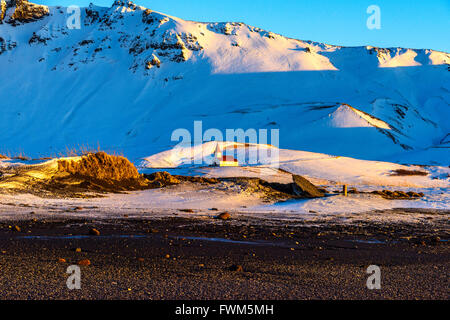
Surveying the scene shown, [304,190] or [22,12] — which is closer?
[304,190]

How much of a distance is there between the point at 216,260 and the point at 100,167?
1386 centimetres

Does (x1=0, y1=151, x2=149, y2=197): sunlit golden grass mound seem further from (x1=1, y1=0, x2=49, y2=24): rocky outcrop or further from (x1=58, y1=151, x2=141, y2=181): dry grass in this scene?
(x1=1, y1=0, x2=49, y2=24): rocky outcrop

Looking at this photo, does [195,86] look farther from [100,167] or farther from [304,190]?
[304,190]

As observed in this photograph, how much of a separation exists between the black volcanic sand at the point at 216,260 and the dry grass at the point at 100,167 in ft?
27.6

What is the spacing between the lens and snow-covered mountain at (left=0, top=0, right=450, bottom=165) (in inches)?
2665

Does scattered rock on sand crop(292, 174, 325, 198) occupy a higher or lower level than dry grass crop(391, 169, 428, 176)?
lower

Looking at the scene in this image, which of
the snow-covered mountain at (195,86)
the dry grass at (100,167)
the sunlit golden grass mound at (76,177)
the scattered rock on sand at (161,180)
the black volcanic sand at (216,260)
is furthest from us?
the snow-covered mountain at (195,86)

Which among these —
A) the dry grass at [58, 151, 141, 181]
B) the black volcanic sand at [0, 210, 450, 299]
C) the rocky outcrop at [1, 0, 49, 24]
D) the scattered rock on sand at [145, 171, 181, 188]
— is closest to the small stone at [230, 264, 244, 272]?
the black volcanic sand at [0, 210, 450, 299]

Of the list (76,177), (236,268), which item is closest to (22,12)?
(76,177)

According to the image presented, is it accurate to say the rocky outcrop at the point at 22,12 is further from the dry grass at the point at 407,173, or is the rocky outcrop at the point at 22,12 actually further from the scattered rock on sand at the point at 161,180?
the scattered rock on sand at the point at 161,180

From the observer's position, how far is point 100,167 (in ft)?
63.4

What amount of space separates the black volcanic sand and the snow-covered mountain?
159ft

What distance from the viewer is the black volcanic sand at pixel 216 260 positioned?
4.58 meters

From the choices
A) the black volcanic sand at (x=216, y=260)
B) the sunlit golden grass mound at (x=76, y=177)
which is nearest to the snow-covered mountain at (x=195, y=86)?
the sunlit golden grass mound at (x=76, y=177)
